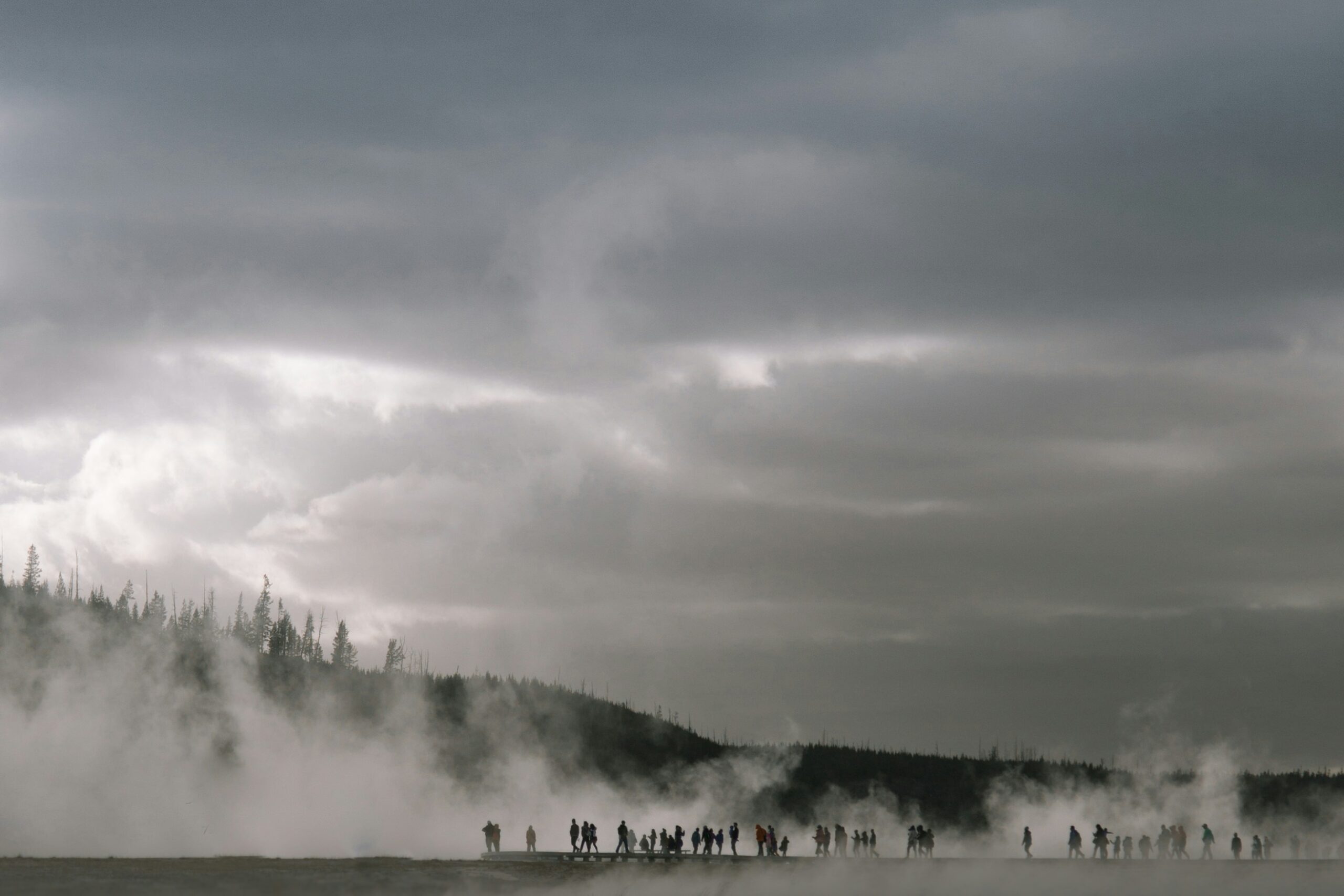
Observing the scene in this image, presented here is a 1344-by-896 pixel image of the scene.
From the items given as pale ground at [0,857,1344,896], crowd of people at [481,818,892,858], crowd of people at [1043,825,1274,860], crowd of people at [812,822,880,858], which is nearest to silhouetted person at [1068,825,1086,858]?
crowd of people at [1043,825,1274,860]

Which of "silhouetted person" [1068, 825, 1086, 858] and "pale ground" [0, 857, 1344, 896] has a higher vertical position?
"silhouetted person" [1068, 825, 1086, 858]

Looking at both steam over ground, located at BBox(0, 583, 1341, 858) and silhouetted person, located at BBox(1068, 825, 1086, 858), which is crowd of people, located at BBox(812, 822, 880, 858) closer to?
silhouetted person, located at BBox(1068, 825, 1086, 858)

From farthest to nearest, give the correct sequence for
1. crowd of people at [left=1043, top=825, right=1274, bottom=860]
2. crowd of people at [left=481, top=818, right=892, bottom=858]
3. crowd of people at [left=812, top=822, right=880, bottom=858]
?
crowd of people at [left=812, top=822, right=880, bottom=858] < crowd of people at [left=1043, top=825, right=1274, bottom=860] < crowd of people at [left=481, top=818, right=892, bottom=858]

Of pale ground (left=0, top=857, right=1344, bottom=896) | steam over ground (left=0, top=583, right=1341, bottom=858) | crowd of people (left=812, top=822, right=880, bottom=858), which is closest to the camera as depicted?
pale ground (left=0, top=857, right=1344, bottom=896)

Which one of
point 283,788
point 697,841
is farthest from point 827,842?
point 283,788

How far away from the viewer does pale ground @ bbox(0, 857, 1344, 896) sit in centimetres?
5966

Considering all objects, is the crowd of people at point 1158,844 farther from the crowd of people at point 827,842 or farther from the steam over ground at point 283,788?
the steam over ground at point 283,788

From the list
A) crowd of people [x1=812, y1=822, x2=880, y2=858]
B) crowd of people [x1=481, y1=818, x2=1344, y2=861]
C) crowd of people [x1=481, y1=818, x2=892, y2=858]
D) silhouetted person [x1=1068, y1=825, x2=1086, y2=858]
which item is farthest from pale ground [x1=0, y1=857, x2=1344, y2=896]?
crowd of people [x1=481, y1=818, x2=892, y2=858]

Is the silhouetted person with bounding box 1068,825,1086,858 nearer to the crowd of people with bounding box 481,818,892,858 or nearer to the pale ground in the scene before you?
the pale ground

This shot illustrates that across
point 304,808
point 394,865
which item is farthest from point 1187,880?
point 304,808

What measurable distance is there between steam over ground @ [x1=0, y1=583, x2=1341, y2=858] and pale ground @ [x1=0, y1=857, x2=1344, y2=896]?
121 ft

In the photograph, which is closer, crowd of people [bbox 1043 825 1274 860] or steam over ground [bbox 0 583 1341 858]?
crowd of people [bbox 1043 825 1274 860]

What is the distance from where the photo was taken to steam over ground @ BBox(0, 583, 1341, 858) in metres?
126

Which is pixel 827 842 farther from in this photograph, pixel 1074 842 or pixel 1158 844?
pixel 1158 844
